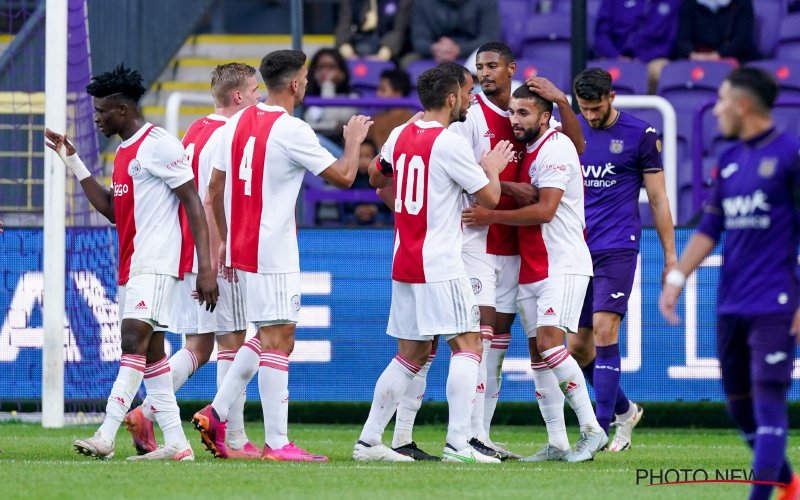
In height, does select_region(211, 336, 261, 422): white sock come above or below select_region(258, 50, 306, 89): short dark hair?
below

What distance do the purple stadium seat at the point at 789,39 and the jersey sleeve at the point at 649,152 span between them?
604cm

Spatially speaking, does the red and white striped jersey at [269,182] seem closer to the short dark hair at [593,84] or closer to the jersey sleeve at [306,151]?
the jersey sleeve at [306,151]

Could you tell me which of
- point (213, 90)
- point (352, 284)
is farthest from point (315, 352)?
point (213, 90)

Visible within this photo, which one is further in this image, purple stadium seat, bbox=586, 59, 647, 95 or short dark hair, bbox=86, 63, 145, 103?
purple stadium seat, bbox=586, 59, 647, 95

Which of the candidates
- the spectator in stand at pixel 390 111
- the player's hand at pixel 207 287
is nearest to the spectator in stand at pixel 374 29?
the spectator in stand at pixel 390 111

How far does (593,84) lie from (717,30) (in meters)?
6.15

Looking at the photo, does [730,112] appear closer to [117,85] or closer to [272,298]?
A: [272,298]

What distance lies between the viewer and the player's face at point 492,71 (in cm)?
868

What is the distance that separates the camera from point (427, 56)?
15359 mm

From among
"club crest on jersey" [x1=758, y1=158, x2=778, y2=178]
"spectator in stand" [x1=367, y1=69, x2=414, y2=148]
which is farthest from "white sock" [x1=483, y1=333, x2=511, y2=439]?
"spectator in stand" [x1=367, y1=69, x2=414, y2=148]

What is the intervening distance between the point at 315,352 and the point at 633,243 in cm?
311

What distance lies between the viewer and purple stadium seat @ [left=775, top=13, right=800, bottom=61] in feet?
48.7

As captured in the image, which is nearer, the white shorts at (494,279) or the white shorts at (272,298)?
the white shorts at (272,298)

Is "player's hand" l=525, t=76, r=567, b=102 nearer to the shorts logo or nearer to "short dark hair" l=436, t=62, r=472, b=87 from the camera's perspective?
"short dark hair" l=436, t=62, r=472, b=87
